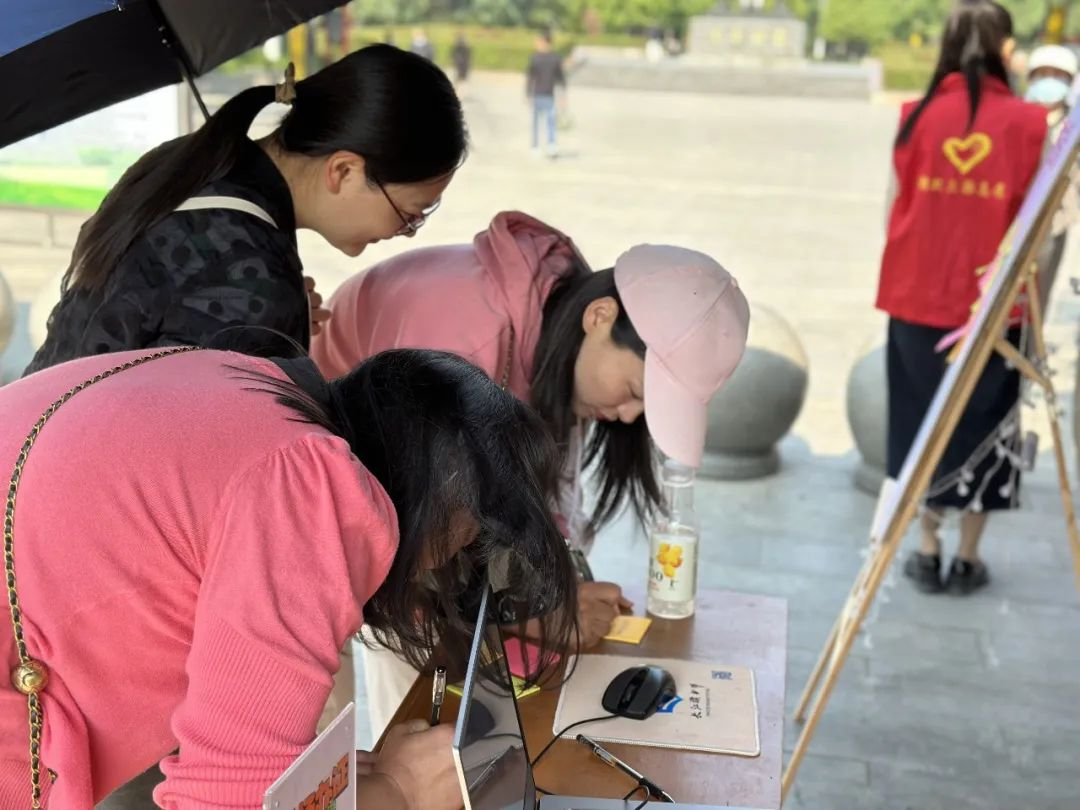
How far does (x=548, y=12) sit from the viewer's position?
3048 centimetres

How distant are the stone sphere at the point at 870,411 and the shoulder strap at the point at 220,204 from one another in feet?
10.9

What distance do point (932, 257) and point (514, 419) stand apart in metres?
2.76

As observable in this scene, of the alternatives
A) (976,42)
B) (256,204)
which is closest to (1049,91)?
(976,42)

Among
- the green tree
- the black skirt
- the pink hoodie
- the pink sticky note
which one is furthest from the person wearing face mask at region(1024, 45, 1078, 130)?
the green tree

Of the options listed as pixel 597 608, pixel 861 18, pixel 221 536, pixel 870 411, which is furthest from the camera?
pixel 861 18

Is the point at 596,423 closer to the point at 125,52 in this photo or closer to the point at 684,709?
the point at 684,709

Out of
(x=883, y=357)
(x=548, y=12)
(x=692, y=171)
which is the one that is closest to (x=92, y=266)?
(x=883, y=357)

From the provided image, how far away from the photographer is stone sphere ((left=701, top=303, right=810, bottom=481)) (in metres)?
4.81

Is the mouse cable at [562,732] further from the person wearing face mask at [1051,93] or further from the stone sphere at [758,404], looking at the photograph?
the stone sphere at [758,404]

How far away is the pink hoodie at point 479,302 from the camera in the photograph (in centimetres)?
205

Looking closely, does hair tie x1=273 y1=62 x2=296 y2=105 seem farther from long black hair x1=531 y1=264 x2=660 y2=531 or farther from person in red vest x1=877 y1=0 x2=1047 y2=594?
person in red vest x1=877 y1=0 x2=1047 y2=594

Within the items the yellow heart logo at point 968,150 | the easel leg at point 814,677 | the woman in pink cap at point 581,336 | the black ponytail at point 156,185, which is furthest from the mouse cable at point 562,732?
the yellow heart logo at point 968,150

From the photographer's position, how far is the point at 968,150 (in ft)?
11.8

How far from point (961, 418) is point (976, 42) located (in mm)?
1111
